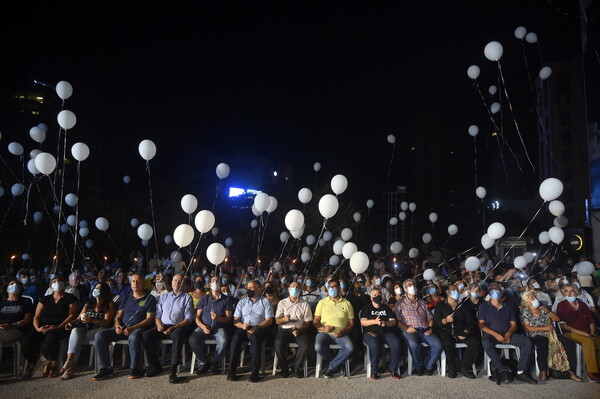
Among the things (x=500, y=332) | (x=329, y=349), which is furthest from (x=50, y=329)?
(x=500, y=332)

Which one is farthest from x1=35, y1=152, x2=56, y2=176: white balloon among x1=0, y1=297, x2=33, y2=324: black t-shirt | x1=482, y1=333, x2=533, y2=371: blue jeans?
x1=482, y1=333, x2=533, y2=371: blue jeans

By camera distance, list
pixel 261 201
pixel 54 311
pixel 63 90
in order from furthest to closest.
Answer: pixel 261 201, pixel 63 90, pixel 54 311

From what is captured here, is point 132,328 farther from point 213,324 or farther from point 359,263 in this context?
point 359,263

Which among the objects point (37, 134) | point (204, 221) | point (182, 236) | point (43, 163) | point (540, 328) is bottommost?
point (540, 328)

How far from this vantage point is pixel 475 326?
6.39 m

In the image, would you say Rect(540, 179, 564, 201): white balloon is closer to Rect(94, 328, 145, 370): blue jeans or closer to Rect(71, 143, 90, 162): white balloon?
Rect(94, 328, 145, 370): blue jeans

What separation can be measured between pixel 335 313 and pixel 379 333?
70 centimetres

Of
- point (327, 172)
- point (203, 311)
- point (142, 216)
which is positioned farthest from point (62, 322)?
point (327, 172)

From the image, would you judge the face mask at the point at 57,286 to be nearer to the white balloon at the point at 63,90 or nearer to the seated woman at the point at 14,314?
the seated woman at the point at 14,314

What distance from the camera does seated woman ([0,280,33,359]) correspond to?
6.02 metres

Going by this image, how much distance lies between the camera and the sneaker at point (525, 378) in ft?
18.8

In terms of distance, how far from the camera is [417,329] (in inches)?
255

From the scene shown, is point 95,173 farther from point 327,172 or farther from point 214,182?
point 327,172

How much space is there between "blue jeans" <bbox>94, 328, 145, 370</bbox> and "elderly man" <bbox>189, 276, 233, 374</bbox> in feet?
2.33
